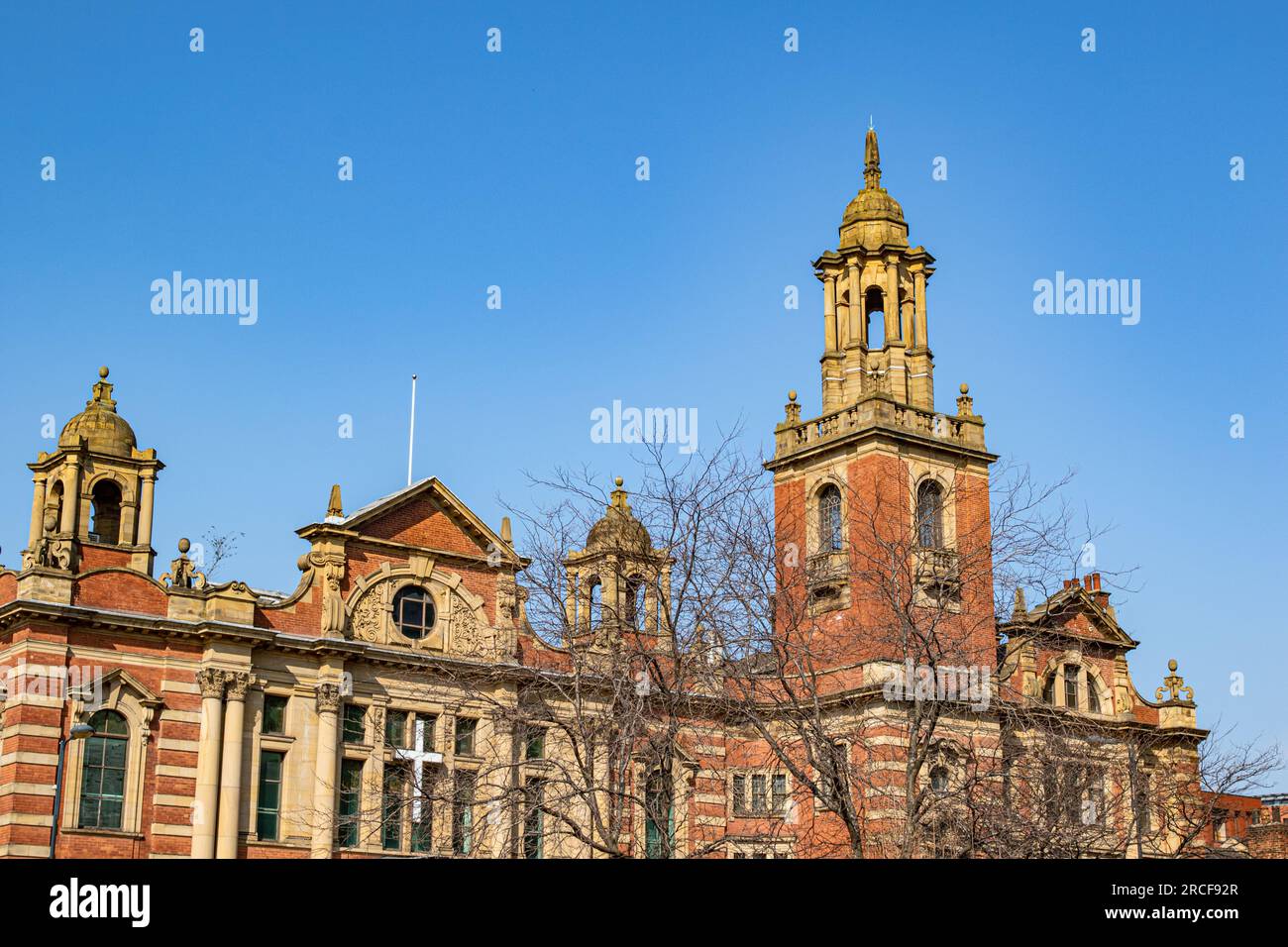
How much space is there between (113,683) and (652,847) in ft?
45.8

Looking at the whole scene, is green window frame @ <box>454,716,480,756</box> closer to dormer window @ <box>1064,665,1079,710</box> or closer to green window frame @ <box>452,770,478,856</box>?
green window frame @ <box>452,770,478,856</box>

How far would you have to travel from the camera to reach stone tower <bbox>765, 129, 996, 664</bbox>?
164 feet

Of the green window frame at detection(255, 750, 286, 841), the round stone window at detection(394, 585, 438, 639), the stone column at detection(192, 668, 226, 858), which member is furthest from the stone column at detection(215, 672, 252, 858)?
the round stone window at detection(394, 585, 438, 639)

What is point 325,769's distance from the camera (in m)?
41.9

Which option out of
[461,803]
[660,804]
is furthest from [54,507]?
[660,804]

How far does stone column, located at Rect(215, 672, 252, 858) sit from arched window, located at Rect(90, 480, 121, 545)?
6.08 m

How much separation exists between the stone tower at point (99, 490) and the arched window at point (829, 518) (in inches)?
809

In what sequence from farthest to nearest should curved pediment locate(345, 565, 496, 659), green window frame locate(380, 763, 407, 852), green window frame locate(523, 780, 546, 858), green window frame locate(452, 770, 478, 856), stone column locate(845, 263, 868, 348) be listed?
stone column locate(845, 263, 868, 348) < curved pediment locate(345, 565, 496, 659) < green window frame locate(380, 763, 407, 852) < green window frame locate(452, 770, 478, 856) < green window frame locate(523, 780, 546, 858)

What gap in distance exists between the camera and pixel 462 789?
31469mm

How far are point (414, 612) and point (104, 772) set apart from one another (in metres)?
9.41

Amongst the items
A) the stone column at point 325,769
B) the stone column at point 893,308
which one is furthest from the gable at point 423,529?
the stone column at point 893,308
